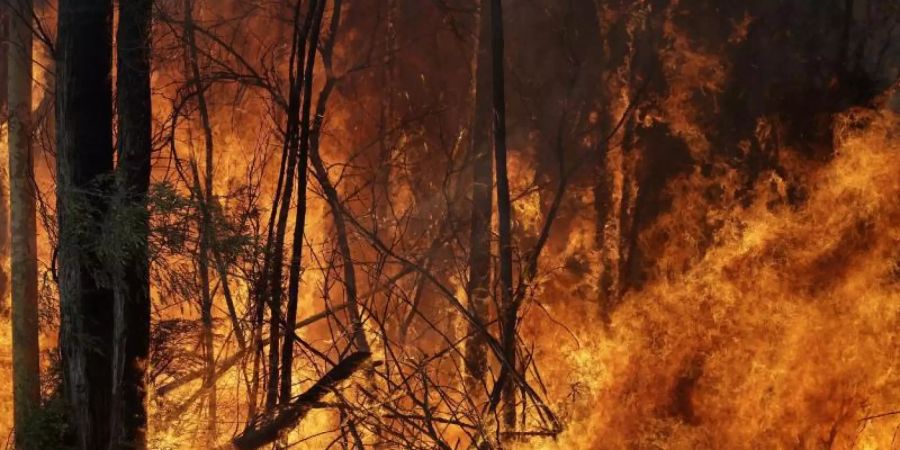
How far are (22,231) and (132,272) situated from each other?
3712 mm

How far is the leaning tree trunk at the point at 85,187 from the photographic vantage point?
6523 mm

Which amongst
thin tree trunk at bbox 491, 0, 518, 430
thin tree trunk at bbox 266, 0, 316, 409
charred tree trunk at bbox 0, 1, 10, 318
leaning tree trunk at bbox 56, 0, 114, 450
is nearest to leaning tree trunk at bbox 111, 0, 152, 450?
leaning tree trunk at bbox 56, 0, 114, 450

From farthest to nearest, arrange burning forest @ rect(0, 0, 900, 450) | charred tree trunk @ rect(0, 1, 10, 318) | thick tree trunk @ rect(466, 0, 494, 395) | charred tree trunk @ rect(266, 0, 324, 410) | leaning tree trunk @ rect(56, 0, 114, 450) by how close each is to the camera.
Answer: charred tree trunk @ rect(0, 1, 10, 318), thick tree trunk @ rect(466, 0, 494, 395), burning forest @ rect(0, 0, 900, 450), charred tree trunk @ rect(266, 0, 324, 410), leaning tree trunk @ rect(56, 0, 114, 450)

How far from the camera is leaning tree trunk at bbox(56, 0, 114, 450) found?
257 inches

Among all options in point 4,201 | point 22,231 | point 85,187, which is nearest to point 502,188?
point 85,187

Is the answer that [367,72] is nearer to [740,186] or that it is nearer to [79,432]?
[740,186]

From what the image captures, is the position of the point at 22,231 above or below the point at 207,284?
above

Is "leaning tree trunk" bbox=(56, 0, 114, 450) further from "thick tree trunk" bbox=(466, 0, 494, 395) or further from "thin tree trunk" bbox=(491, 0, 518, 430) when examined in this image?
"thick tree trunk" bbox=(466, 0, 494, 395)

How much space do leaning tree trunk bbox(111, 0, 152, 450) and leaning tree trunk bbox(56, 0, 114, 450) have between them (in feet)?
0.31

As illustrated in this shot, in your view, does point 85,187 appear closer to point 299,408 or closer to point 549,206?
point 299,408

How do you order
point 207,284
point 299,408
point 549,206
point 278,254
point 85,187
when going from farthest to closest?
point 549,206 < point 207,284 < point 278,254 < point 85,187 < point 299,408

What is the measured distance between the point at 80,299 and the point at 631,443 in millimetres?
8497

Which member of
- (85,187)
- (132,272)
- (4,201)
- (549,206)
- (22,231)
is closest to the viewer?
(85,187)

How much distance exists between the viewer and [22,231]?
961 cm
